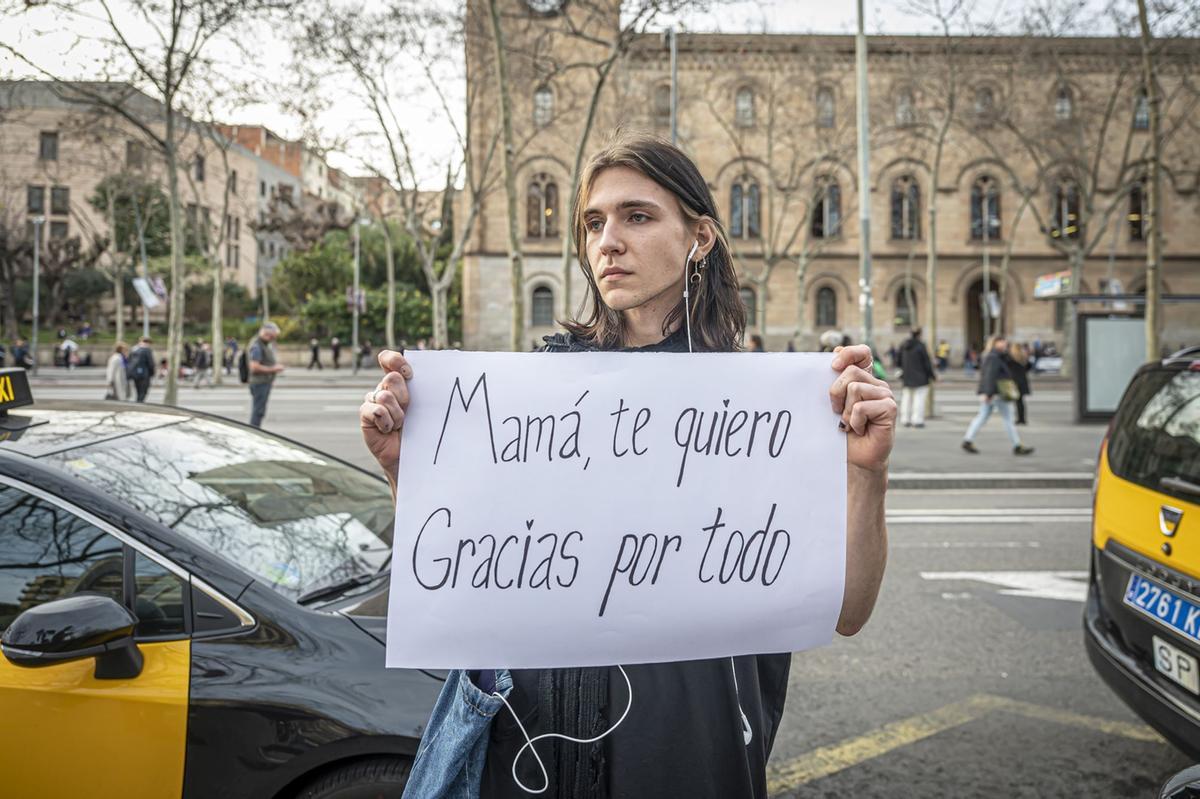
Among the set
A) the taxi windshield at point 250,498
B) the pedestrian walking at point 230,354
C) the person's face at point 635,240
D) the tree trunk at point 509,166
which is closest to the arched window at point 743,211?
the pedestrian walking at point 230,354

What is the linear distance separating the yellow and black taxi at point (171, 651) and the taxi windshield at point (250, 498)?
0.03 ft

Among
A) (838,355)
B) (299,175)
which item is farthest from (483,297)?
(299,175)

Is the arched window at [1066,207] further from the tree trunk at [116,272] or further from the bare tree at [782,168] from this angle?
the tree trunk at [116,272]

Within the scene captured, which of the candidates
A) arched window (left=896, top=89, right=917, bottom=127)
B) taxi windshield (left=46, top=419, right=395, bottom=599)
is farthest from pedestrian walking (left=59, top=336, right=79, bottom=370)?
taxi windshield (left=46, top=419, right=395, bottom=599)

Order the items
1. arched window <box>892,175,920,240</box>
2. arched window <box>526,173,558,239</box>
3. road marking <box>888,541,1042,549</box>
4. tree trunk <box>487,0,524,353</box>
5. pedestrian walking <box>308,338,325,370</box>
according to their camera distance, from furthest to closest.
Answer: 1. arched window <box>892,175,920,240</box>
2. arched window <box>526,173,558,239</box>
3. pedestrian walking <box>308,338,325,370</box>
4. tree trunk <box>487,0,524,353</box>
5. road marking <box>888,541,1042,549</box>

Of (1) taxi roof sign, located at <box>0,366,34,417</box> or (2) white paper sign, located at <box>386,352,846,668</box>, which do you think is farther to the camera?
(1) taxi roof sign, located at <box>0,366,34,417</box>

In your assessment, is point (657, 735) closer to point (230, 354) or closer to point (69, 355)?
point (230, 354)

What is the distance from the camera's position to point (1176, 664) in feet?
10.2

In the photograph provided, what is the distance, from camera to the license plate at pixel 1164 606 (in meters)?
3.02

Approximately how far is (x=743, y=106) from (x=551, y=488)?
1754 inches

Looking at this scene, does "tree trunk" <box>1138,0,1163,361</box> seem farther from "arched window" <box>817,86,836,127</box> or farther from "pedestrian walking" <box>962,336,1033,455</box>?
"arched window" <box>817,86,836,127</box>

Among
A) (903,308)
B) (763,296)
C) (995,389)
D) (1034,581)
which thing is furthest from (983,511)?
(903,308)

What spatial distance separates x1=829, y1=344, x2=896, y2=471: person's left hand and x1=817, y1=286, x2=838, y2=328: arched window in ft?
146

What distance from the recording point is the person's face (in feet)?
5.24
